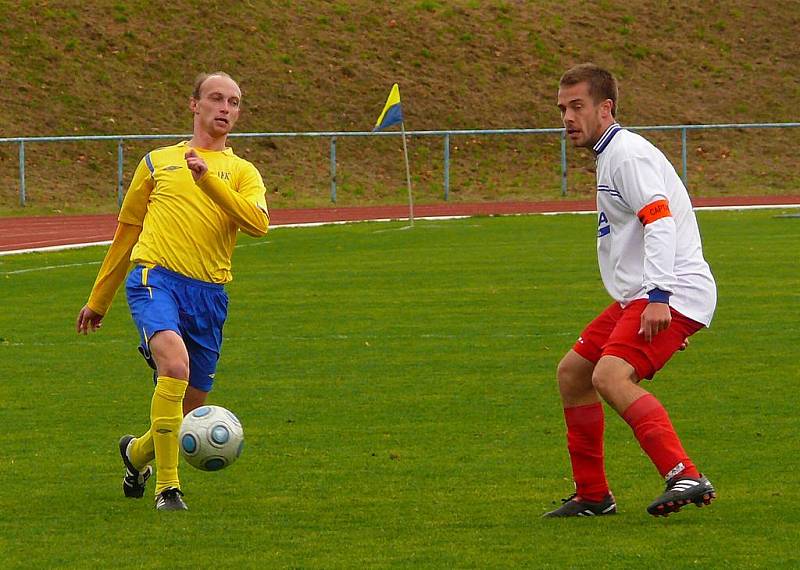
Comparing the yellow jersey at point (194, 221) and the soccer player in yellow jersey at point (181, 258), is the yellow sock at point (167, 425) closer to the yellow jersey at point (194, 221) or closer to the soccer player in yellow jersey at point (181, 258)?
the soccer player in yellow jersey at point (181, 258)

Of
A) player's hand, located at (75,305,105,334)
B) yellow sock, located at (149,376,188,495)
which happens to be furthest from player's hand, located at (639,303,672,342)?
player's hand, located at (75,305,105,334)

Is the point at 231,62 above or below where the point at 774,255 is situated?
above

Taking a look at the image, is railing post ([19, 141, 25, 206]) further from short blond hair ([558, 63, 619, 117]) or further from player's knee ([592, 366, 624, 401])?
player's knee ([592, 366, 624, 401])

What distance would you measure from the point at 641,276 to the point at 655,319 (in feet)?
1.04

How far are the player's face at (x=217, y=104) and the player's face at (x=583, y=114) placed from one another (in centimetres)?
148

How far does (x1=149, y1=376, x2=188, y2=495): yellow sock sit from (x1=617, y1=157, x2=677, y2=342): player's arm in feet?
6.76

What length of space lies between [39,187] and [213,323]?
2833 centimetres

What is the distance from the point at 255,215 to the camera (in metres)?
7.10

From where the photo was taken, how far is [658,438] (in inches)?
250

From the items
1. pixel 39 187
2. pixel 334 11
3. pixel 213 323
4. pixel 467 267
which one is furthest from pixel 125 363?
pixel 334 11

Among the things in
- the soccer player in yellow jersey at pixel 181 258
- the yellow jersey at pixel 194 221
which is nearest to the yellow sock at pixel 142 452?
the soccer player in yellow jersey at pixel 181 258

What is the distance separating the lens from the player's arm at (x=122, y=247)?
7422mm

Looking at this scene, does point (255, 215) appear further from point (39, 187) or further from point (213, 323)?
point (39, 187)

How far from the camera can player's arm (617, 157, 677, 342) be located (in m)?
6.21
